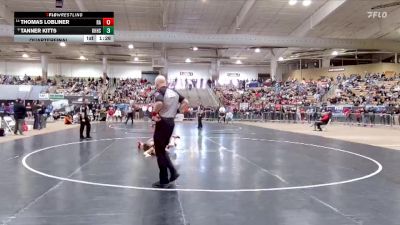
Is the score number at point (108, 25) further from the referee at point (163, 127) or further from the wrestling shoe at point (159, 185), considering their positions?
the wrestling shoe at point (159, 185)

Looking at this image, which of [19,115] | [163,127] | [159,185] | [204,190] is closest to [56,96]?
[19,115]

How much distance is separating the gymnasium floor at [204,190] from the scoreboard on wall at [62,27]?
26.7ft

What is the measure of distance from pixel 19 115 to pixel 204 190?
14.0m

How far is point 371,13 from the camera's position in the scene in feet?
106

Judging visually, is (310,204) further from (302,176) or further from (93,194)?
(93,194)

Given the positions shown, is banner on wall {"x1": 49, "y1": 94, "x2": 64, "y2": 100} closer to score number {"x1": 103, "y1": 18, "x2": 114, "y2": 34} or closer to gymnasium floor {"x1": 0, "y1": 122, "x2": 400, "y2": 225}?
score number {"x1": 103, "y1": 18, "x2": 114, "y2": 34}

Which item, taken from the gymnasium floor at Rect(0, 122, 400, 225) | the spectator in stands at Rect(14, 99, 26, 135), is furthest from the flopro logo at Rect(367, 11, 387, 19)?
the spectator in stands at Rect(14, 99, 26, 135)

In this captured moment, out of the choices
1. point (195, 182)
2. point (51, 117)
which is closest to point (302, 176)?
point (195, 182)

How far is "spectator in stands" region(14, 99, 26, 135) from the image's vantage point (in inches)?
683

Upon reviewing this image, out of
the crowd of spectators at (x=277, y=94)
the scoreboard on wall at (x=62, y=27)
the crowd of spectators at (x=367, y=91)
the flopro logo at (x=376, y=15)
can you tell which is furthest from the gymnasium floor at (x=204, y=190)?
the crowd of spectators at (x=277, y=94)

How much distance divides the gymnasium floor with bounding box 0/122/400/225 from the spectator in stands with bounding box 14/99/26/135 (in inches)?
297

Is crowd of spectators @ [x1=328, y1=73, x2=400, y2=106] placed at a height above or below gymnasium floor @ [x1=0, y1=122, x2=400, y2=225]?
above

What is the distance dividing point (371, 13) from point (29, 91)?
35.2 meters

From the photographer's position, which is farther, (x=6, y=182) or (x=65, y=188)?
(x=6, y=182)
